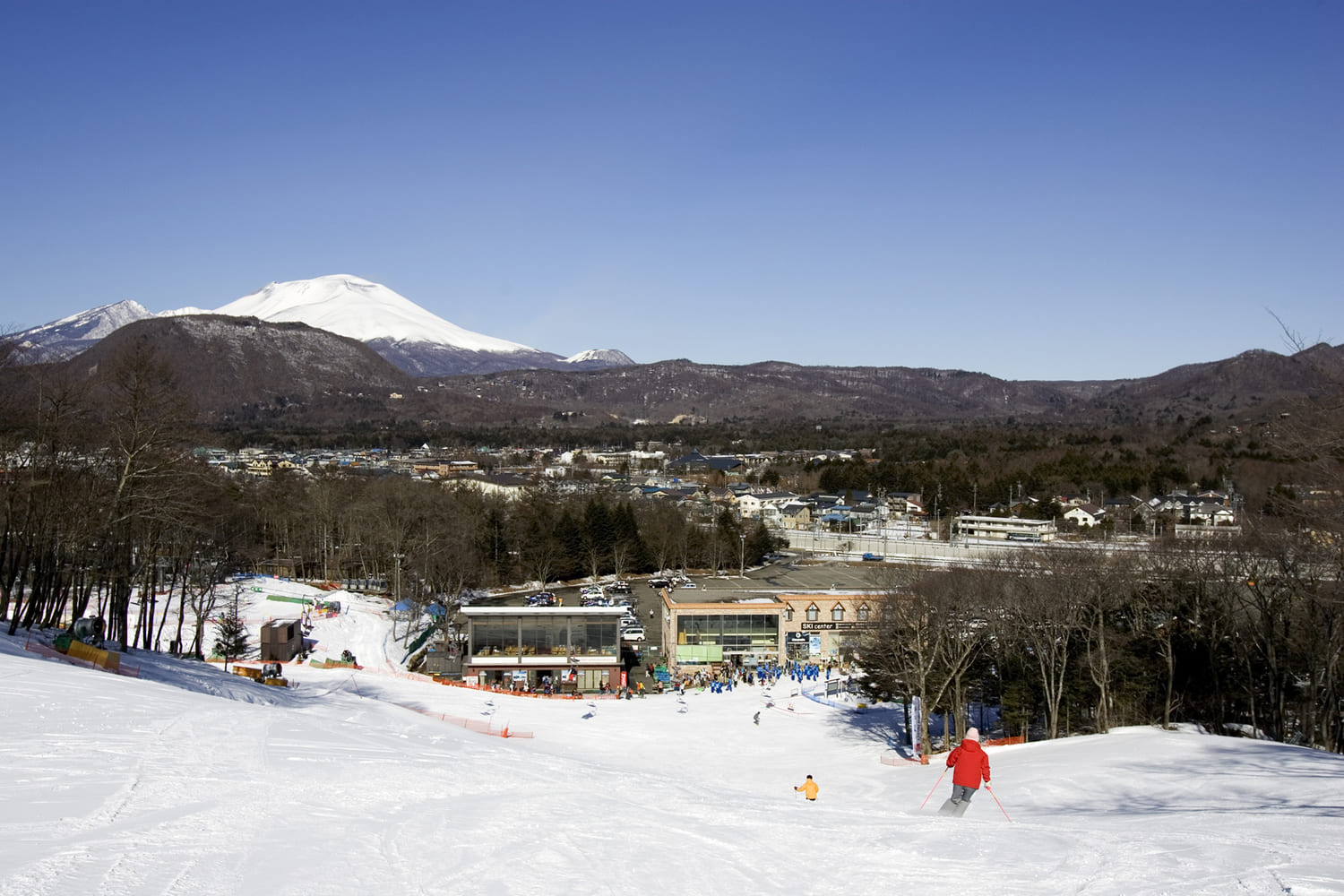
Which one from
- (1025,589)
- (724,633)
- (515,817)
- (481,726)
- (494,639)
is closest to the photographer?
(515,817)

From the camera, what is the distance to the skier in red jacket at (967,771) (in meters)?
9.05

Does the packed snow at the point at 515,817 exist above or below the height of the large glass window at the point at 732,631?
above

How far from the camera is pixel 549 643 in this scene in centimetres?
3020

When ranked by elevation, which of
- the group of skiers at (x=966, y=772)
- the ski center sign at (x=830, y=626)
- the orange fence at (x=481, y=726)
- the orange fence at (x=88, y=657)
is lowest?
the orange fence at (x=481, y=726)

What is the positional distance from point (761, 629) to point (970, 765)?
25.1 meters

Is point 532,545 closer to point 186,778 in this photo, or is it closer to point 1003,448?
point 186,778

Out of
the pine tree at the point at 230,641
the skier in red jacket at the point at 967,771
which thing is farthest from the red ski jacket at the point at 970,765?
the pine tree at the point at 230,641

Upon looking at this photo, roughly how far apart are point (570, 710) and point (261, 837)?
1743cm

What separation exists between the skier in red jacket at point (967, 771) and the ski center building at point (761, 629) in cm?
2424

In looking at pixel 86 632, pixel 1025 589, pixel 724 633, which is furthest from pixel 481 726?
pixel 724 633

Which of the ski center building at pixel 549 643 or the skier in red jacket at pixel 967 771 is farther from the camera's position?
the ski center building at pixel 549 643

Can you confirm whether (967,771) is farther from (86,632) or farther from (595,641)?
(595,641)

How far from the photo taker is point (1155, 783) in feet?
39.0

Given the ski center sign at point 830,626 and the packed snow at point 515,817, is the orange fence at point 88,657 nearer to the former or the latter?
the packed snow at point 515,817
